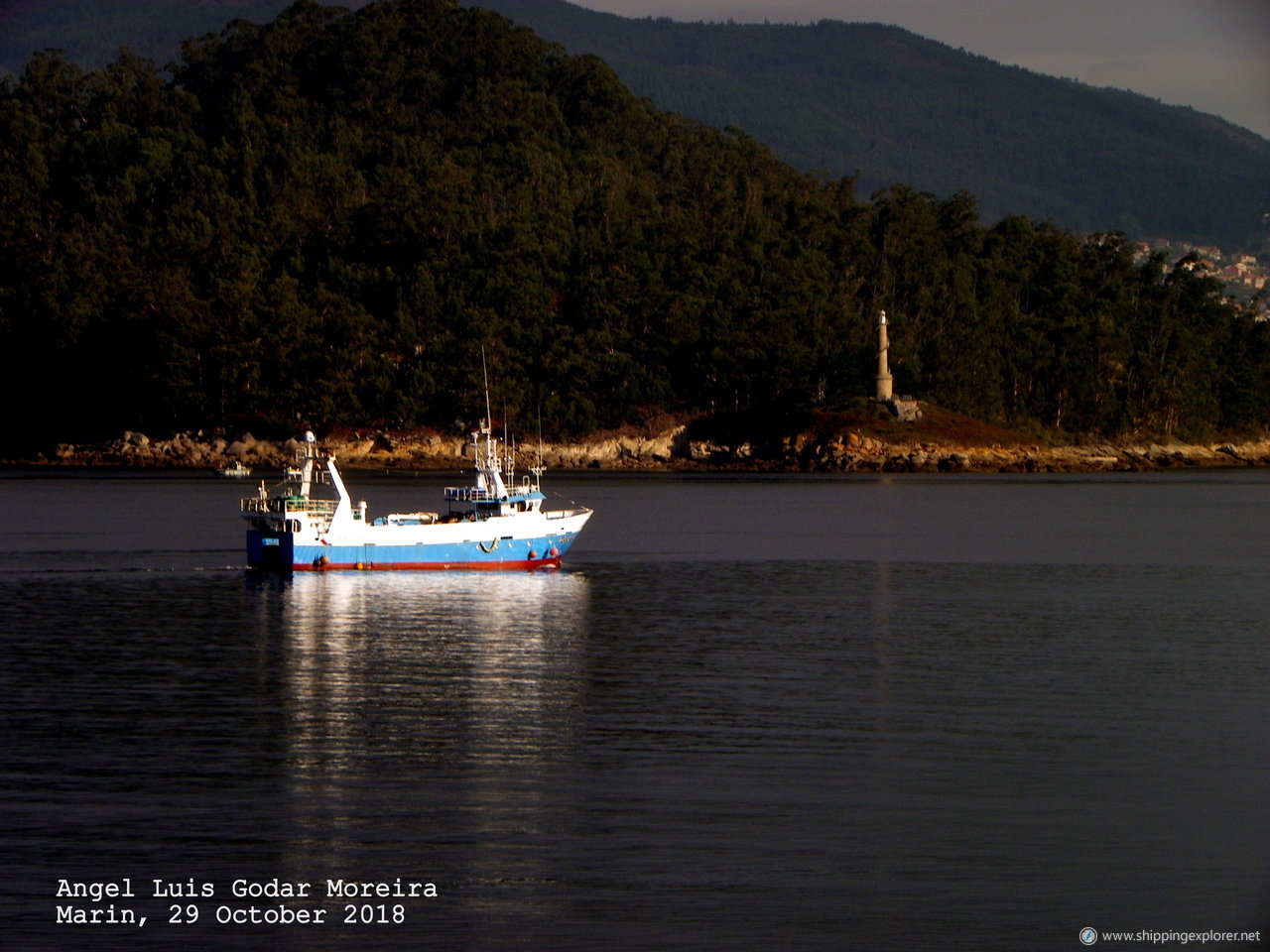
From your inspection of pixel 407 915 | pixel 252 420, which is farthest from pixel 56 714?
pixel 252 420

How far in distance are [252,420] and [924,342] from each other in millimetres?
69055

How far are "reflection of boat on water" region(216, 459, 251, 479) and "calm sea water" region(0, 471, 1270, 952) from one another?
274ft

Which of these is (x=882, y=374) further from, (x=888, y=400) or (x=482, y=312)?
(x=482, y=312)

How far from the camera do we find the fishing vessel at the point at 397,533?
60281 millimetres

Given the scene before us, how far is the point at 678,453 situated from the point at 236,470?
44.7 m

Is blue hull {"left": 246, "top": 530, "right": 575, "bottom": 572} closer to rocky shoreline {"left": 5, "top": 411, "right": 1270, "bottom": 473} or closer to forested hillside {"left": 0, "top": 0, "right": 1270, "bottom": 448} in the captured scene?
rocky shoreline {"left": 5, "top": 411, "right": 1270, "bottom": 473}

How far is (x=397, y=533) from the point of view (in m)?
60.5

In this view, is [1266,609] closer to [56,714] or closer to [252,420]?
[56,714]

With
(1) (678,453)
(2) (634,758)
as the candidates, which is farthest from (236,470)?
(2) (634,758)

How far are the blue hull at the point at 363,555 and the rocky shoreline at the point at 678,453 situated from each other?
8679cm

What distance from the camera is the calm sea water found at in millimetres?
21281

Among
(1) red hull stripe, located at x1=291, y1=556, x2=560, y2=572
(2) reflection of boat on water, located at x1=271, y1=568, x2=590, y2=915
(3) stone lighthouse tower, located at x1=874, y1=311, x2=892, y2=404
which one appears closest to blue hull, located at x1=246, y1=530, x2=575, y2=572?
(1) red hull stripe, located at x1=291, y1=556, x2=560, y2=572

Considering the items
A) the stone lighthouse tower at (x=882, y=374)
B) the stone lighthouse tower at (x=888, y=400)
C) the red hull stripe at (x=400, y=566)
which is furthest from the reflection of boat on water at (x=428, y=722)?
the stone lighthouse tower at (x=888, y=400)

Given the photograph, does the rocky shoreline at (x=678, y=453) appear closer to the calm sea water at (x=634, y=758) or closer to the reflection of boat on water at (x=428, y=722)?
the calm sea water at (x=634, y=758)
